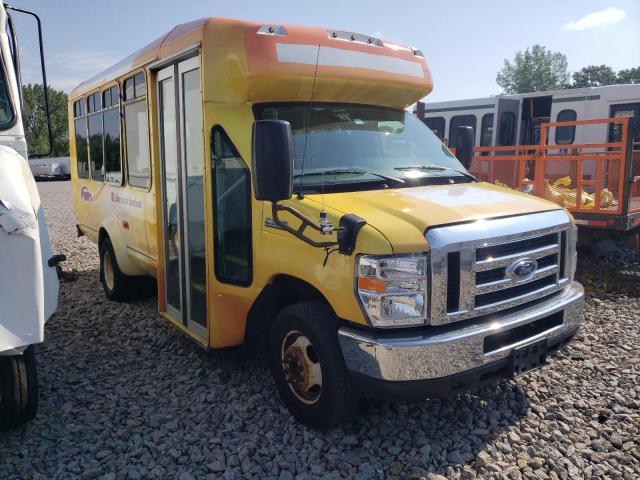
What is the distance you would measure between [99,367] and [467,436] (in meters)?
3.08

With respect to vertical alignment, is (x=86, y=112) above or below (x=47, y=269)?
above


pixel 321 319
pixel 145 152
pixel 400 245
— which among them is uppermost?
pixel 145 152

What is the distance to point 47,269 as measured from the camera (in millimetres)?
3393

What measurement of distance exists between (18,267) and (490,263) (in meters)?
2.65

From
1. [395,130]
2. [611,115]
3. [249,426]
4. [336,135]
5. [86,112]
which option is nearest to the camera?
[249,426]

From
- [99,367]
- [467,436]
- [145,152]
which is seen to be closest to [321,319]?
[467,436]

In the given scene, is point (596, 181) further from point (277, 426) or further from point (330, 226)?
point (277, 426)

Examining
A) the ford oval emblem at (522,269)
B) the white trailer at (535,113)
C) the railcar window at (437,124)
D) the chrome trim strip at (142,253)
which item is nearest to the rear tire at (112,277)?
the chrome trim strip at (142,253)

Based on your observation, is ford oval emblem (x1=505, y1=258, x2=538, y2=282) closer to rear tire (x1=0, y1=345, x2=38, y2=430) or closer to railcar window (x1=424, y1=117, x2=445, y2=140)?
rear tire (x1=0, y1=345, x2=38, y2=430)

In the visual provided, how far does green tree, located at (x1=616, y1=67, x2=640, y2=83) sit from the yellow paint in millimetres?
69096

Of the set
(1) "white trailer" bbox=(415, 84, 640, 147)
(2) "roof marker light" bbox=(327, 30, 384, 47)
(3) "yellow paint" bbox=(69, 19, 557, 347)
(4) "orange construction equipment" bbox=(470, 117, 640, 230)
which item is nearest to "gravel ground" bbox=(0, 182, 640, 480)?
(3) "yellow paint" bbox=(69, 19, 557, 347)

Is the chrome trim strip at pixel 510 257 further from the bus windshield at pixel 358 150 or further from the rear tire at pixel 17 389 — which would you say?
the rear tire at pixel 17 389

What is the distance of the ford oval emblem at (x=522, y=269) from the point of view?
3.28 meters

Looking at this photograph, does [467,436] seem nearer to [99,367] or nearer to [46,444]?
[46,444]
